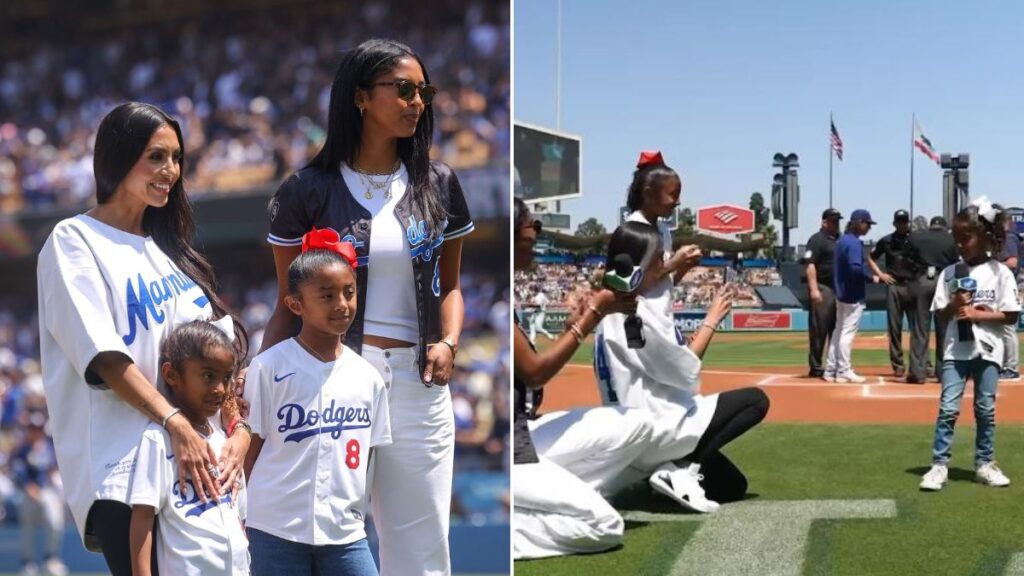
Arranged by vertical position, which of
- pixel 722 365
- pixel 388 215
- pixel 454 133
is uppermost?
pixel 454 133

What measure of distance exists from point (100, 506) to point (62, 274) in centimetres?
36

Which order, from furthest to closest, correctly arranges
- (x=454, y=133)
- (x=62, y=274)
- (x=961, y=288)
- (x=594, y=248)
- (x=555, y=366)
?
(x=594, y=248) → (x=454, y=133) → (x=961, y=288) → (x=555, y=366) → (x=62, y=274)

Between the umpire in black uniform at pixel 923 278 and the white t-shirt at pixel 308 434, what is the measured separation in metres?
7.30

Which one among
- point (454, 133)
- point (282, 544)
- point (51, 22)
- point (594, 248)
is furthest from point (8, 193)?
point (594, 248)

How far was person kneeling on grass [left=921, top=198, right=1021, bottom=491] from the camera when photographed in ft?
15.2

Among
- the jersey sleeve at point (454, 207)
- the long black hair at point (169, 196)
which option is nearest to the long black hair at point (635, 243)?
the jersey sleeve at point (454, 207)

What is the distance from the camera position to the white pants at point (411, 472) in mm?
1986

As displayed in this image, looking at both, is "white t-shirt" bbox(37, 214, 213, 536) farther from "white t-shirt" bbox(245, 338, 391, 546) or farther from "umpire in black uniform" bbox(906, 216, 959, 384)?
"umpire in black uniform" bbox(906, 216, 959, 384)

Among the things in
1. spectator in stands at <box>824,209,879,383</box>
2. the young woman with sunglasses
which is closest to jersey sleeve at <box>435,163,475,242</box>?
the young woman with sunglasses

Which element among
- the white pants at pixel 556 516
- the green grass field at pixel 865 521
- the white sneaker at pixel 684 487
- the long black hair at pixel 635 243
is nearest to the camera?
the green grass field at pixel 865 521

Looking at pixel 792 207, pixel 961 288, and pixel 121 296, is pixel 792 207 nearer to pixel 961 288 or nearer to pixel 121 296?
pixel 961 288

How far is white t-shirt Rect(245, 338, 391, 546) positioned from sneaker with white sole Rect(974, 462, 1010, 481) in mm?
3547

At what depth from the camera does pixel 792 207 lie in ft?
90.9

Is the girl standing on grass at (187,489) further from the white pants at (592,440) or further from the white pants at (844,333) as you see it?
the white pants at (844,333)
